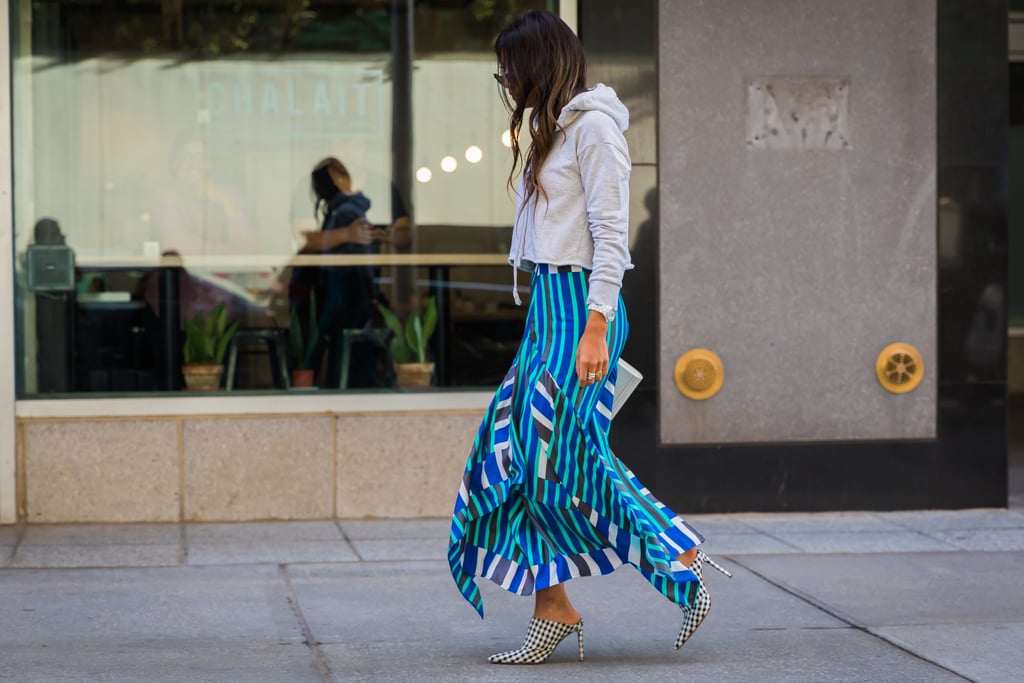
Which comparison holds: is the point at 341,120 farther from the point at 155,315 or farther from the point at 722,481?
the point at 722,481

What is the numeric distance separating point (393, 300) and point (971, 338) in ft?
9.28

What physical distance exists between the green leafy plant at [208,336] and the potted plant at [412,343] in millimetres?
749

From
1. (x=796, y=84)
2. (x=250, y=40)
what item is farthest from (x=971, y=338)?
(x=250, y=40)

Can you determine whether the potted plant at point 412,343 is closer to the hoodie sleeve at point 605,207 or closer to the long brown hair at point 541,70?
the long brown hair at point 541,70

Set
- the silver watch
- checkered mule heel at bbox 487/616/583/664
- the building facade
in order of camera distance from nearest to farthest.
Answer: the silver watch, checkered mule heel at bbox 487/616/583/664, the building facade

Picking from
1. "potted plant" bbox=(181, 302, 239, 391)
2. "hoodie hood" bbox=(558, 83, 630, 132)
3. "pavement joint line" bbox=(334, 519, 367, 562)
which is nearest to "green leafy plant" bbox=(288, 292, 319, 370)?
"potted plant" bbox=(181, 302, 239, 391)

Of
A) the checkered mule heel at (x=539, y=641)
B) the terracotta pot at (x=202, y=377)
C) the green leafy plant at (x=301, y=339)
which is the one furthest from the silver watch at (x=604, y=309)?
the terracotta pot at (x=202, y=377)

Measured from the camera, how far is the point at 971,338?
7320mm

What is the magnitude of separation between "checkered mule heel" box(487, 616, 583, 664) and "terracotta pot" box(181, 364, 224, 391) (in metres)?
3.06

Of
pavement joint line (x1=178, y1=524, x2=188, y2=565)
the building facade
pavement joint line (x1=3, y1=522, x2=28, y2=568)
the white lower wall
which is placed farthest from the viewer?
the building facade

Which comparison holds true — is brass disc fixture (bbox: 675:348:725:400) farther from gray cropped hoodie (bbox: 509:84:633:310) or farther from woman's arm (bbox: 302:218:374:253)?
gray cropped hoodie (bbox: 509:84:633:310)

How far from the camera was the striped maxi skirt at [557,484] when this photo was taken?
429cm

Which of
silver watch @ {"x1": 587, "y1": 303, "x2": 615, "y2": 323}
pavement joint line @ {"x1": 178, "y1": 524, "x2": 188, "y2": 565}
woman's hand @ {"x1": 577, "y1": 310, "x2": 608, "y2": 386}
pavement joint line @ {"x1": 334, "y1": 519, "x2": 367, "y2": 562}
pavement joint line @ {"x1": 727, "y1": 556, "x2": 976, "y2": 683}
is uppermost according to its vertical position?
silver watch @ {"x1": 587, "y1": 303, "x2": 615, "y2": 323}

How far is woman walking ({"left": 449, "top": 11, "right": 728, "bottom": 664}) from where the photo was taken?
4223mm
